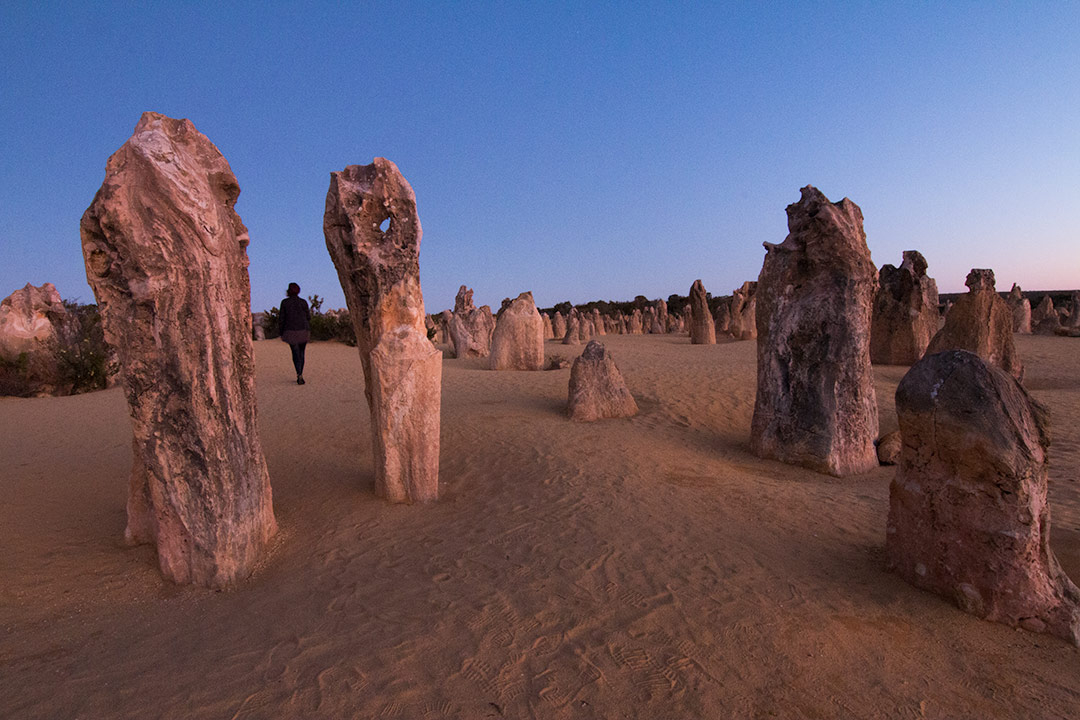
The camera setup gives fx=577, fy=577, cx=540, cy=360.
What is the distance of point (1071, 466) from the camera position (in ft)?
20.4

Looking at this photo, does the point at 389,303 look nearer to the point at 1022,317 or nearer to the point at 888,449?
the point at 888,449

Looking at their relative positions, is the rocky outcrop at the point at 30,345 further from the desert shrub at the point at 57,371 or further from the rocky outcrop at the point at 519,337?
the rocky outcrop at the point at 519,337

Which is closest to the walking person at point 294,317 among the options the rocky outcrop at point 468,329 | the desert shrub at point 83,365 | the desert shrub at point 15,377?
the desert shrub at point 83,365

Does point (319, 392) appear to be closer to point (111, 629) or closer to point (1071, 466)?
point (111, 629)

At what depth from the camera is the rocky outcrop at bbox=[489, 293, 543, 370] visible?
538 inches

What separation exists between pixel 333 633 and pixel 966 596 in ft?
11.9

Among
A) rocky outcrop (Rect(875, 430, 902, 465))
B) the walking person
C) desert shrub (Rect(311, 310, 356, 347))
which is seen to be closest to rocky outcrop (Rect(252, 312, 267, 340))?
desert shrub (Rect(311, 310, 356, 347))

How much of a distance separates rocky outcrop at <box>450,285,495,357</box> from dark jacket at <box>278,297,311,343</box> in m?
7.00

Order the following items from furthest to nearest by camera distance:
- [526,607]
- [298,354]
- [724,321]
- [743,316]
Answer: [724,321] < [743,316] < [298,354] < [526,607]

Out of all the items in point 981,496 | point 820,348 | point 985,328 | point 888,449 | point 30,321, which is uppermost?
point 30,321

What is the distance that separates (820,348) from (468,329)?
43.3 ft

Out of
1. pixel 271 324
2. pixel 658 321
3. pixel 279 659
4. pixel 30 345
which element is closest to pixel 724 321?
pixel 658 321

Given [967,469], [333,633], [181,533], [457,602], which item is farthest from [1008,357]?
[181,533]

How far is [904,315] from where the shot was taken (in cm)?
1311
